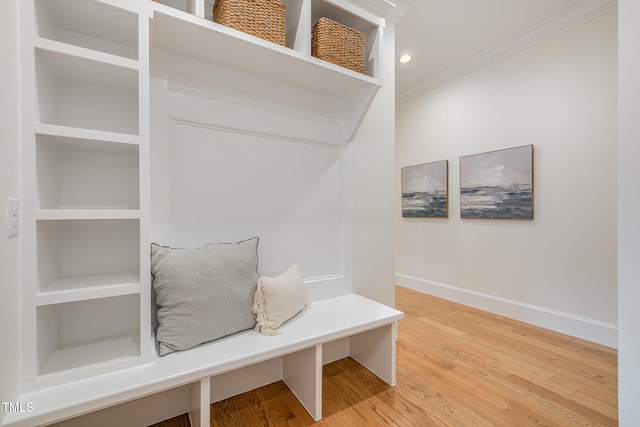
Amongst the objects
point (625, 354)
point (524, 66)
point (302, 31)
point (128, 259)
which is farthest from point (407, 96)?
point (128, 259)

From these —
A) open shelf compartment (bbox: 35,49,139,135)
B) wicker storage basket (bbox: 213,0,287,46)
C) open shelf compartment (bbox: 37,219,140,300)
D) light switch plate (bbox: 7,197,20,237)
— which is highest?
wicker storage basket (bbox: 213,0,287,46)

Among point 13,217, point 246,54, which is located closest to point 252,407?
point 13,217

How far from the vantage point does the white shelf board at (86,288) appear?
96cm

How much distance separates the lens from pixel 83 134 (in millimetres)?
994

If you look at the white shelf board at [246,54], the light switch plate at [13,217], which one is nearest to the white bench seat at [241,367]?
the light switch plate at [13,217]

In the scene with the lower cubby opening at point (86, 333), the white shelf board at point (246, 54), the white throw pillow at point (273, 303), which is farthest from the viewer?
the white throw pillow at point (273, 303)

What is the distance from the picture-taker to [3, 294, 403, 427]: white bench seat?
92cm

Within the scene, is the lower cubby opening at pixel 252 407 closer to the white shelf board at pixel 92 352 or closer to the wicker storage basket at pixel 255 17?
the white shelf board at pixel 92 352

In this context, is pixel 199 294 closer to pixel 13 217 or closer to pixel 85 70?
pixel 13 217

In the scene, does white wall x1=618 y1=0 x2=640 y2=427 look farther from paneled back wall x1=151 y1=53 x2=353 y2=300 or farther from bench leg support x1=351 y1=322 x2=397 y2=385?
paneled back wall x1=151 y1=53 x2=353 y2=300

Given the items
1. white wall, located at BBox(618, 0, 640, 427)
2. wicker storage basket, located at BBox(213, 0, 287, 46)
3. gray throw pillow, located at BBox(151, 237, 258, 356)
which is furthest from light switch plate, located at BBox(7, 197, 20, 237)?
white wall, located at BBox(618, 0, 640, 427)

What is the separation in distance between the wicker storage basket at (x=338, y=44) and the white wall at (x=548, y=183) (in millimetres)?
1946

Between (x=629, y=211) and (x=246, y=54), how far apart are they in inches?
72.5

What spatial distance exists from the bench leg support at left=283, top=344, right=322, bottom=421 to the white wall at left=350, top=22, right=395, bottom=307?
68cm
